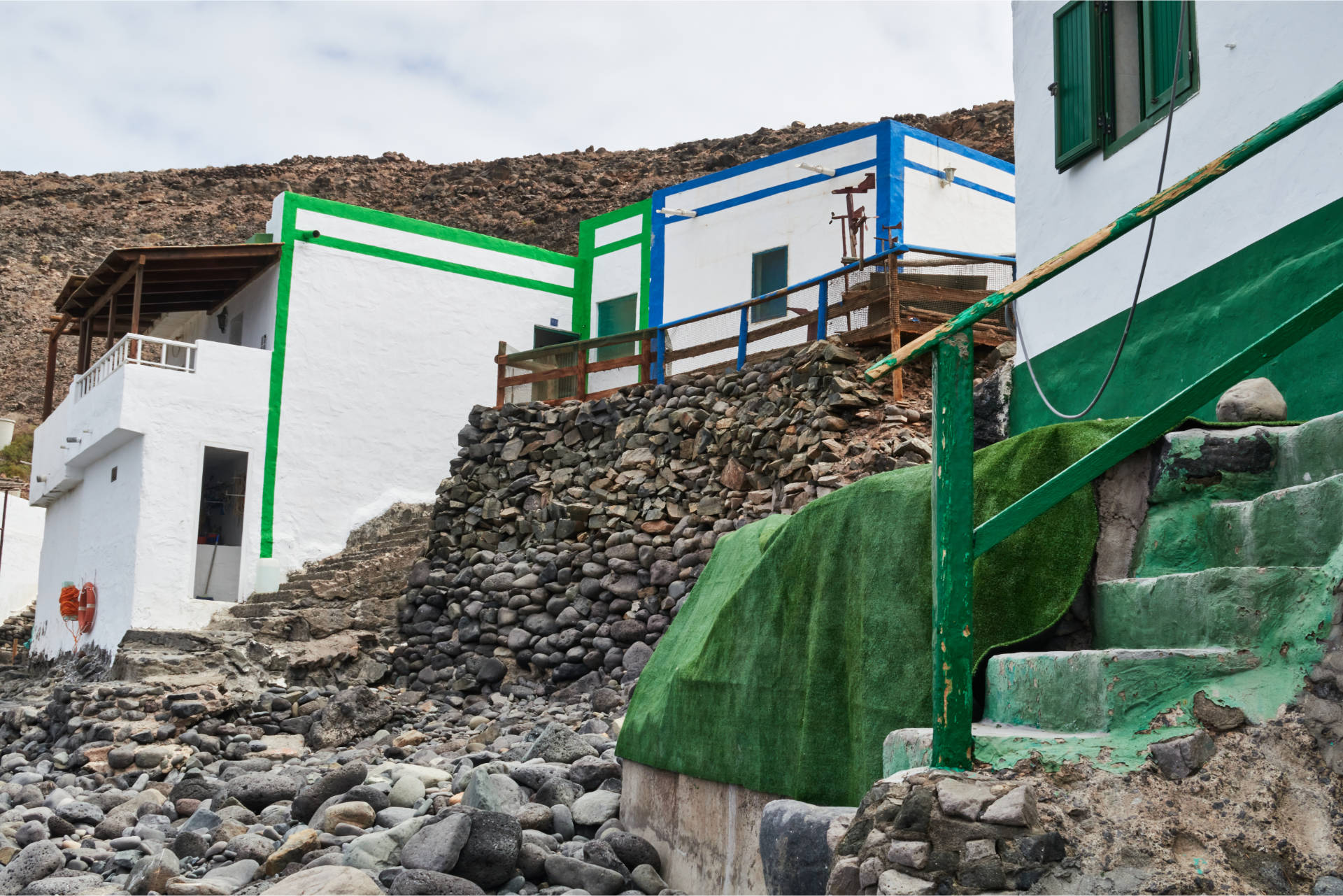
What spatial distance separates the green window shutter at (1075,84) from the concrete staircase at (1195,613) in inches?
154

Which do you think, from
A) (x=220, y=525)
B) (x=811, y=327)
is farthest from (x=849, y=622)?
(x=220, y=525)

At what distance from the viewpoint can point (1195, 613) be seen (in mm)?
3195

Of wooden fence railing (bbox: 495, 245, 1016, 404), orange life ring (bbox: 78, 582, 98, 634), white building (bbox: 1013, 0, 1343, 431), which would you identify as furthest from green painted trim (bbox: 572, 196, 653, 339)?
white building (bbox: 1013, 0, 1343, 431)

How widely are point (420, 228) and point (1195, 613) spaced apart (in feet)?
58.9

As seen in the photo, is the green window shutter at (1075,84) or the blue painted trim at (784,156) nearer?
the green window shutter at (1075,84)

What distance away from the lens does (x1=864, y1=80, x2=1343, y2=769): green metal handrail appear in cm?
290

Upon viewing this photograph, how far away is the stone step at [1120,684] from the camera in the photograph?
297 cm

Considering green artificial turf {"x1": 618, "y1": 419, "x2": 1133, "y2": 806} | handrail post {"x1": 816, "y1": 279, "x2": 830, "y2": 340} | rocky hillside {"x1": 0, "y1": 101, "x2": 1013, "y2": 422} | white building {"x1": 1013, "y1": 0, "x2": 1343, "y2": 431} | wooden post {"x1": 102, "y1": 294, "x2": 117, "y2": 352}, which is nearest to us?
green artificial turf {"x1": 618, "y1": 419, "x2": 1133, "y2": 806}

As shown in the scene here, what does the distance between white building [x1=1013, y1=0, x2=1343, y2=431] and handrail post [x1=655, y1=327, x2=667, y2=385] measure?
23.5 feet

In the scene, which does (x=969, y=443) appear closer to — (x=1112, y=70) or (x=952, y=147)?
(x=1112, y=70)

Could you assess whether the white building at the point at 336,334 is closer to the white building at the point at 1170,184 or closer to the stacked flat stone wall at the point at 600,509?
the stacked flat stone wall at the point at 600,509

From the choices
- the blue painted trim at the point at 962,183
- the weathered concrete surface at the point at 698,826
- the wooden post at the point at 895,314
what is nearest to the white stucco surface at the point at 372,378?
the blue painted trim at the point at 962,183

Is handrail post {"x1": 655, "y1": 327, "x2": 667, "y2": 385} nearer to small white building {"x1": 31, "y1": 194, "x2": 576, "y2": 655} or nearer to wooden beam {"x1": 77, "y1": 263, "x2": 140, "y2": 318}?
small white building {"x1": 31, "y1": 194, "x2": 576, "y2": 655}

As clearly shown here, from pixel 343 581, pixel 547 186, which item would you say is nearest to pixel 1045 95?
pixel 343 581
